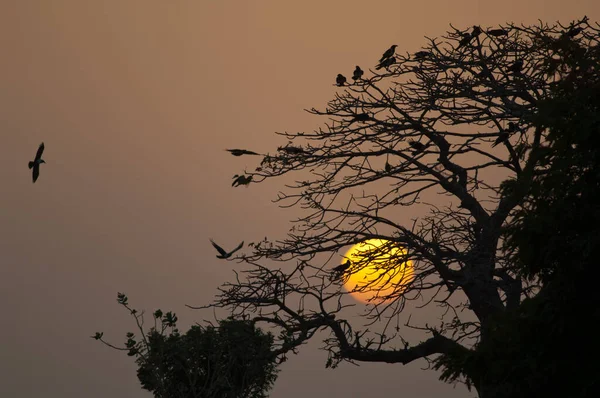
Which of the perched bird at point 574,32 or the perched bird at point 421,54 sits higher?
the perched bird at point 421,54

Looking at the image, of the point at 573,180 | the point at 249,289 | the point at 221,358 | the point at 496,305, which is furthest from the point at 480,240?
the point at 221,358

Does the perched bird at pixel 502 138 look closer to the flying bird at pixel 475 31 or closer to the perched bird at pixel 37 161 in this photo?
the flying bird at pixel 475 31

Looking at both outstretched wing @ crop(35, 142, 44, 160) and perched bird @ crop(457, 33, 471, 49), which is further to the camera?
outstretched wing @ crop(35, 142, 44, 160)

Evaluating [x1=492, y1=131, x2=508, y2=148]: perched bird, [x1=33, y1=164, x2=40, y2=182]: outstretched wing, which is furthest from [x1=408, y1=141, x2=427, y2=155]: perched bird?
[x1=33, y1=164, x2=40, y2=182]: outstretched wing

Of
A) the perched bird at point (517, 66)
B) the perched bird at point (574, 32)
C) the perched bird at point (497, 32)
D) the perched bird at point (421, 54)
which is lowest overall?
the perched bird at point (574, 32)

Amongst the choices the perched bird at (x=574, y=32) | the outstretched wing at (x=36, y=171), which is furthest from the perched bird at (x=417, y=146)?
the outstretched wing at (x=36, y=171)

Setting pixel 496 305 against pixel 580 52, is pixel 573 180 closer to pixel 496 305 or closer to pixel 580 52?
pixel 580 52

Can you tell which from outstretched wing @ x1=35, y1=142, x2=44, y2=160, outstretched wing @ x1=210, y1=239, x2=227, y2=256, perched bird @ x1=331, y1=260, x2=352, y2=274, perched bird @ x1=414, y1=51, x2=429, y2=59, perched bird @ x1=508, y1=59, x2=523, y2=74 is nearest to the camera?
outstretched wing @ x1=210, y1=239, x2=227, y2=256

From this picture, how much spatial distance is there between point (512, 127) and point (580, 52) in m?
3.26

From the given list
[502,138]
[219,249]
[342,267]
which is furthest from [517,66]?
[219,249]

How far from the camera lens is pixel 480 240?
13336 millimetres

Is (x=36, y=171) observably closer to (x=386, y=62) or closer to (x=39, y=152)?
(x=39, y=152)

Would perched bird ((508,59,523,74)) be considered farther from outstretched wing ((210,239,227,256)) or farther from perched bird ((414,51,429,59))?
outstretched wing ((210,239,227,256))

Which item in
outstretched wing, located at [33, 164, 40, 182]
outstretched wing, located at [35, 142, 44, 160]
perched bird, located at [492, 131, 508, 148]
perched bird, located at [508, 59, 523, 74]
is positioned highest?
outstretched wing, located at [35, 142, 44, 160]
